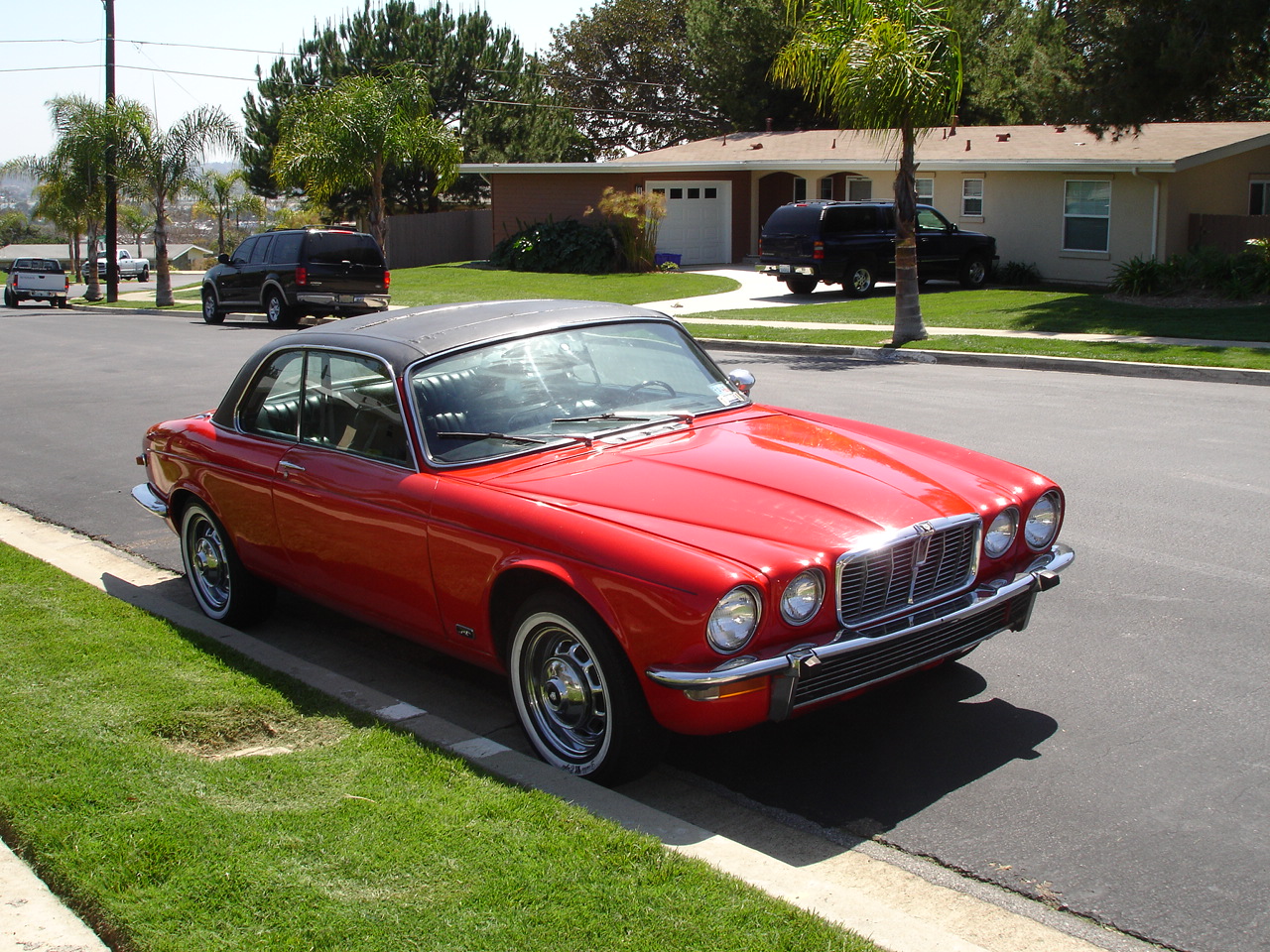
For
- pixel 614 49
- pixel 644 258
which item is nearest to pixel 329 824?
pixel 644 258

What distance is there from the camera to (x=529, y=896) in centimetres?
343

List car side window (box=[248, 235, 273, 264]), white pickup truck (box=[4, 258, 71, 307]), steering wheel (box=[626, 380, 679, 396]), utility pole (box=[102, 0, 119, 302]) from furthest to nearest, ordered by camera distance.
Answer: white pickup truck (box=[4, 258, 71, 307])
utility pole (box=[102, 0, 119, 302])
car side window (box=[248, 235, 273, 264])
steering wheel (box=[626, 380, 679, 396])

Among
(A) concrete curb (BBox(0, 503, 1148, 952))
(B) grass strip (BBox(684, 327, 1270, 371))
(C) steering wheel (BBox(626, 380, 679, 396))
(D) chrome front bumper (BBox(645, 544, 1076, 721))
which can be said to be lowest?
(A) concrete curb (BBox(0, 503, 1148, 952))

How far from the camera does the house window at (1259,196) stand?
88.8 feet

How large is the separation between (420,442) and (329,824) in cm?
171

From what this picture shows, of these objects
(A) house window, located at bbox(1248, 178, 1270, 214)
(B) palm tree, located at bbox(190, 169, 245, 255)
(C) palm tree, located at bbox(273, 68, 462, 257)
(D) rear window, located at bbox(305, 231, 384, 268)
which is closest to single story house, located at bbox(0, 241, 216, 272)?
(B) palm tree, located at bbox(190, 169, 245, 255)

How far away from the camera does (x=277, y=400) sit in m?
6.05

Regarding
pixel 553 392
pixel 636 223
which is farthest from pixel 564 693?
pixel 636 223

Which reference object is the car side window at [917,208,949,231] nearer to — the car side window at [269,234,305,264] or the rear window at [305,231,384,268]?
the rear window at [305,231,384,268]

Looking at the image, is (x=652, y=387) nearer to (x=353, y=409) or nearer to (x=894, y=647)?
(x=353, y=409)

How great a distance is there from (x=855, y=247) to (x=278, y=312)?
1200cm

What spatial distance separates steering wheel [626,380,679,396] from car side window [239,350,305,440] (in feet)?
5.30

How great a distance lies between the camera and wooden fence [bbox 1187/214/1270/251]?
2480 cm

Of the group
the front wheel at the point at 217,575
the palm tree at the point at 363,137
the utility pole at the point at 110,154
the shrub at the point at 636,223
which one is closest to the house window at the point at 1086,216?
the shrub at the point at 636,223
